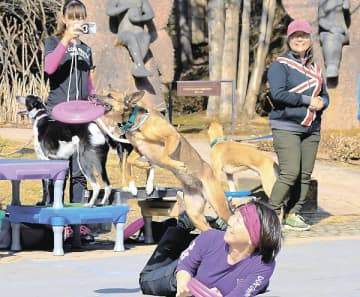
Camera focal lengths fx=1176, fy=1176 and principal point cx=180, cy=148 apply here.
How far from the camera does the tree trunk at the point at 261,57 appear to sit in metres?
28.0

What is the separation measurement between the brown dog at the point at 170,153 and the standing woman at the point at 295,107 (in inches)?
94.2

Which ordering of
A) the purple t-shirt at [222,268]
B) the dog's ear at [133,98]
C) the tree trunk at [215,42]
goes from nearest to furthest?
the purple t-shirt at [222,268], the dog's ear at [133,98], the tree trunk at [215,42]

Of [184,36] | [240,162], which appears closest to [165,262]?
[240,162]

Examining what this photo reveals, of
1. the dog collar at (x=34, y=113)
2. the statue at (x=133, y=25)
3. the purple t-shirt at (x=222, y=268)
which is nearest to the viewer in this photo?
the purple t-shirt at (x=222, y=268)

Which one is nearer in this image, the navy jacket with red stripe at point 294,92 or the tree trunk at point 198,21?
the navy jacket with red stripe at point 294,92

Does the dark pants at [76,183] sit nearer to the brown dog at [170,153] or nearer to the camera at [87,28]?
the camera at [87,28]

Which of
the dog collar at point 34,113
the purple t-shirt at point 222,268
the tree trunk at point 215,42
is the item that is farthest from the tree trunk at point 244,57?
Result: the purple t-shirt at point 222,268

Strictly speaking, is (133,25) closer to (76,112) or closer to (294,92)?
(294,92)

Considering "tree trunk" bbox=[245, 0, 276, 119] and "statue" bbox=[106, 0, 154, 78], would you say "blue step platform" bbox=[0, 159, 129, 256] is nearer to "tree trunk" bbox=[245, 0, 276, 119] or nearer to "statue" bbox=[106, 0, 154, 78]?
"statue" bbox=[106, 0, 154, 78]

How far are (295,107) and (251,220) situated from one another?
518 centimetres

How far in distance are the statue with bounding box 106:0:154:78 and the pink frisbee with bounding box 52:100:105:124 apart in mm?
7948

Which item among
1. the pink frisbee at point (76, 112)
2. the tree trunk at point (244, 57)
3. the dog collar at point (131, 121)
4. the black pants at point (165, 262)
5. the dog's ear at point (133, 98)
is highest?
the dog's ear at point (133, 98)

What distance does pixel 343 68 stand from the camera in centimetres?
1789

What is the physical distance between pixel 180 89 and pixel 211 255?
13.9m
